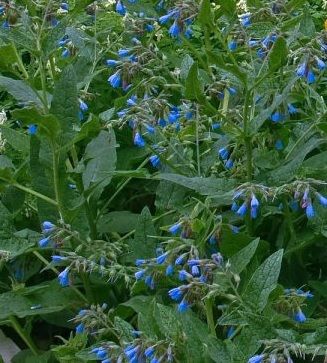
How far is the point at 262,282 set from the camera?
2119mm

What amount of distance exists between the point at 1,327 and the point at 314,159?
1281 mm

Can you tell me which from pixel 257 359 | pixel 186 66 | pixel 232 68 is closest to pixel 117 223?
pixel 186 66

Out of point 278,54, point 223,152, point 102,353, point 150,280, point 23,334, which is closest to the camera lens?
point 102,353

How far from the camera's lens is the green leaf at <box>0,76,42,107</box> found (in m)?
2.62

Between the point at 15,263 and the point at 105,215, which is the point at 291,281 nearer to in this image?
the point at 105,215

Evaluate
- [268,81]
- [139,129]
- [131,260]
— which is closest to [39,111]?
[139,129]

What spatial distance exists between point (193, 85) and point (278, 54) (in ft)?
0.74

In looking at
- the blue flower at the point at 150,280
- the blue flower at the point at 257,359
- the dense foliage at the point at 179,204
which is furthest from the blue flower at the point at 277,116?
the blue flower at the point at 257,359

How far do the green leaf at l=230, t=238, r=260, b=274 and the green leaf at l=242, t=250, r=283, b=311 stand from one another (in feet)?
0.26

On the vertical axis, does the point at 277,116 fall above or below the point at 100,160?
above

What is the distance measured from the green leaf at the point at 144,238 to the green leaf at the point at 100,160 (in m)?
0.20

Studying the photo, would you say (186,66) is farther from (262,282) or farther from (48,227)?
(262,282)

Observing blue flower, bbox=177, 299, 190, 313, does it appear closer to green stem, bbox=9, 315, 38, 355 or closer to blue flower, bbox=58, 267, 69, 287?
blue flower, bbox=58, 267, 69, 287

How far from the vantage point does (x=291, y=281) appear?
271 centimetres
